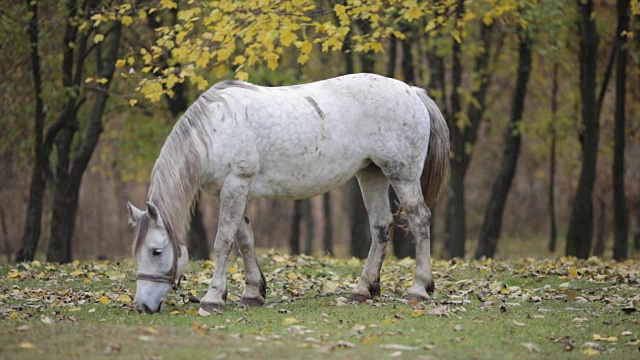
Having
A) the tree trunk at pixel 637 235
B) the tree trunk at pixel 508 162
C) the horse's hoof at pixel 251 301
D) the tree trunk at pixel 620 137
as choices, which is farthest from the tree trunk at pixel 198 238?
the tree trunk at pixel 637 235

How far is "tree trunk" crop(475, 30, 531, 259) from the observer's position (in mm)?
18828

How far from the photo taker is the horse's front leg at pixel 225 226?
8797mm

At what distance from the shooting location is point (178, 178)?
8641 mm

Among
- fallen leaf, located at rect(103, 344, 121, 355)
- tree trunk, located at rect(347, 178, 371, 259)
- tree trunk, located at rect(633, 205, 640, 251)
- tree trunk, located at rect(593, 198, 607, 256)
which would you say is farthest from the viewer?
tree trunk, located at rect(633, 205, 640, 251)

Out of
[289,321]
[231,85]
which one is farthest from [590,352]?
[231,85]

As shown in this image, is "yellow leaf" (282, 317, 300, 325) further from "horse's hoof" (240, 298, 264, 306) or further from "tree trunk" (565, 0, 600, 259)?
"tree trunk" (565, 0, 600, 259)

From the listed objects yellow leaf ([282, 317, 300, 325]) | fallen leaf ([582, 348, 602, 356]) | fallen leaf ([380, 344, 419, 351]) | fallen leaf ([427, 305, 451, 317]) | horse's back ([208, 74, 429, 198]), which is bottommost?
fallen leaf ([582, 348, 602, 356])

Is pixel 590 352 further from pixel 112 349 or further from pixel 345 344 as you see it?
pixel 112 349

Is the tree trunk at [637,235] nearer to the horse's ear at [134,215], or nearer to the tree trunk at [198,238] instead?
the tree trunk at [198,238]

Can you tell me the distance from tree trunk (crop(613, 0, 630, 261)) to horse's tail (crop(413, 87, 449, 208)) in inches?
334

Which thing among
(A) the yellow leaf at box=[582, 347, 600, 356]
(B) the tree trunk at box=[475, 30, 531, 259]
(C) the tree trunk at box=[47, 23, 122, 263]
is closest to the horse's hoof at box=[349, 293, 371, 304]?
(A) the yellow leaf at box=[582, 347, 600, 356]

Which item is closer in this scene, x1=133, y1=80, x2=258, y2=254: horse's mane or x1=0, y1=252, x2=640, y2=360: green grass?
x1=0, y1=252, x2=640, y2=360: green grass

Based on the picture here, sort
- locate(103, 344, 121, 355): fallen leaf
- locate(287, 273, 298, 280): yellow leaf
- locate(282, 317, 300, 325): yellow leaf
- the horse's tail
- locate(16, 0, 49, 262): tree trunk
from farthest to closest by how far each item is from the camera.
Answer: locate(16, 0, 49, 262): tree trunk → locate(287, 273, 298, 280): yellow leaf → the horse's tail → locate(282, 317, 300, 325): yellow leaf → locate(103, 344, 121, 355): fallen leaf

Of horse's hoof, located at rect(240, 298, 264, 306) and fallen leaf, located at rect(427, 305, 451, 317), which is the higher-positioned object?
fallen leaf, located at rect(427, 305, 451, 317)
